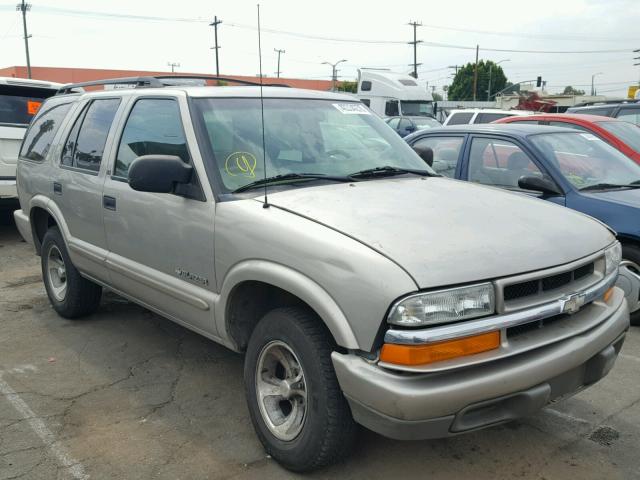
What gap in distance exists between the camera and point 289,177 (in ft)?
11.3

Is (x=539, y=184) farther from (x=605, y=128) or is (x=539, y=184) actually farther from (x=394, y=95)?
(x=394, y=95)

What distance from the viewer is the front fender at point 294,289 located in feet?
8.30

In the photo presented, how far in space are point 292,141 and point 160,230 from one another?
95cm

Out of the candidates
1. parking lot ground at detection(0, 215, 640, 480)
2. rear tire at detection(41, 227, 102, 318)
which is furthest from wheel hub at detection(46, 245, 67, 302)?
parking lot ground at detection(0, 215, 640, 480)

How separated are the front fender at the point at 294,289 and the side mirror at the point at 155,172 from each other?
0.62 metres

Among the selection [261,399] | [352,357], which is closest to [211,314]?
[261,399]

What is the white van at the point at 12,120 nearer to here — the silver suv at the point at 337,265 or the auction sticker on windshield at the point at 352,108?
the silver suv at the point at 337,265

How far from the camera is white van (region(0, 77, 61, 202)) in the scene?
8195mm

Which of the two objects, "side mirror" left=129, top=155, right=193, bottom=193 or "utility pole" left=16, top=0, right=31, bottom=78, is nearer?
"side mirror" left=129, top=155, right=193, bottom=193

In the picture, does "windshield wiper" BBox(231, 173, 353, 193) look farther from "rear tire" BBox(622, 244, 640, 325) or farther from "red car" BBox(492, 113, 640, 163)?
"red car" BBox(492, 113, 640, 163)

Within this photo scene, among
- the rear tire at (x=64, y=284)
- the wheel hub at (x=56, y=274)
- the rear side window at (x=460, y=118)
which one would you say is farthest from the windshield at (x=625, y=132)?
the rear side window at (x=460, y=118)

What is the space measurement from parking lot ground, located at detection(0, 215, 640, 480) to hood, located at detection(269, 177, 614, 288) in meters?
1.08

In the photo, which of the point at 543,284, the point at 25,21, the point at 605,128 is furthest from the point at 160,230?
the point at 25,21

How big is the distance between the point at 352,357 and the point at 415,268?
0.45 metres
